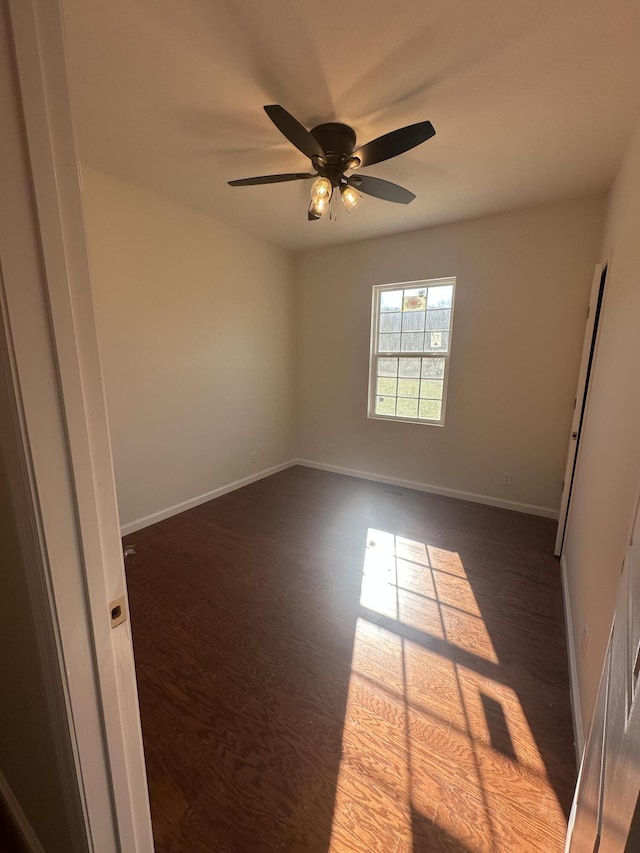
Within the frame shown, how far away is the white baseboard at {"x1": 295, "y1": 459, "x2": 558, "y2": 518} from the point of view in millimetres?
3353

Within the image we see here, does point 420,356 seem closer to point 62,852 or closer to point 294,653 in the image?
point 294,653

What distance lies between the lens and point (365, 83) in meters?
1.66

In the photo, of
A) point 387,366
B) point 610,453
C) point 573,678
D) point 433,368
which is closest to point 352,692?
point 573,678

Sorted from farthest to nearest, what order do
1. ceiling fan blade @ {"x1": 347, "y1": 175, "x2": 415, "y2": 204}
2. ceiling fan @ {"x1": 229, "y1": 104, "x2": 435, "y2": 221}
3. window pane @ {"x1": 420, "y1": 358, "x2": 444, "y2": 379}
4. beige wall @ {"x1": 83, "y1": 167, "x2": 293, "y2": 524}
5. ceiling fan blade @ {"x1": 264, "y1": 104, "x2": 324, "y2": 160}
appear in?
1. window pane @ {"x1": 420, "y1": 358, "x2": 444, "y2": 379}
2. beige wall @ {"x1": 83, "y1": 167, "x2": 293, "y2": 524}
3. ceiling fan blade @ {"x1": 347, "y1": 175, "x2": 415, "y2": 204}
4. ceiling fan @ {"x1": 229, "y1": 104, "x2": 435, "y2": 221}
5. ceiling fan blade @ {"x1": 264, "y1": 104, "x2": 324, "y2": 160}

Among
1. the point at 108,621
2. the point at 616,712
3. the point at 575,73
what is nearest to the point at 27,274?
the point at 108,621

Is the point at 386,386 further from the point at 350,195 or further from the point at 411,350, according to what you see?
the point at 350,195

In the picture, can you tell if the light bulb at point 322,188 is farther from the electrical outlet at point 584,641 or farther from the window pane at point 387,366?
the electrical outlet at point 584,641

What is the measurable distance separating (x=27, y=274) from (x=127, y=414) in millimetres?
2609

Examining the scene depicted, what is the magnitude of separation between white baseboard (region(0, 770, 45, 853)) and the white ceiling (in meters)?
2.70

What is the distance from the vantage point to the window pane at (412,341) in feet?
12.5

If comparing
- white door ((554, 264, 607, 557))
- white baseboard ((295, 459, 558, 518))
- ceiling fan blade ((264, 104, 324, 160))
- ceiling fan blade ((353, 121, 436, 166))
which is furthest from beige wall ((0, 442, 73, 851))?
white baseboard ((295, 459, 558, 518))

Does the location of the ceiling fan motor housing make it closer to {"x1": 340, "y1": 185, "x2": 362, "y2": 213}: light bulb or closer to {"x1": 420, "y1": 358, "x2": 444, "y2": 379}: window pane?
{"x1": 340, "y1": 185, "x2": 362, "y2": 213}: light bulb

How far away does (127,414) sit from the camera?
2861 mm

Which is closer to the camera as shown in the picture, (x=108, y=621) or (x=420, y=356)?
(x=108, y=621)
